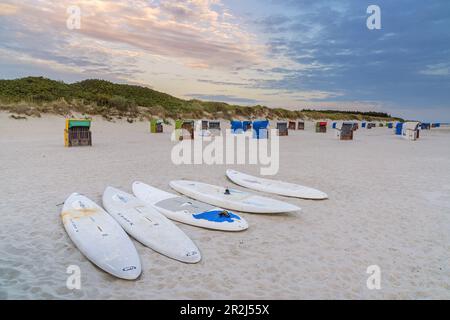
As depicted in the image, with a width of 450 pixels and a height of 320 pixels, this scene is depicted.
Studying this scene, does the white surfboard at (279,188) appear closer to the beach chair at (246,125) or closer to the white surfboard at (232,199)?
the white surfboard at (232,199)

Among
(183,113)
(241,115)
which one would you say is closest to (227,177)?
(183,113)

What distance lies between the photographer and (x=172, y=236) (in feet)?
12.9

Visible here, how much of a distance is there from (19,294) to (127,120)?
21467 mm

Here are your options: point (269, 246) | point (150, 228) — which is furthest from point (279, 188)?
point (150, 228)

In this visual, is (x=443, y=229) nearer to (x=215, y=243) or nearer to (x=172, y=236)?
(x=215, y=243)

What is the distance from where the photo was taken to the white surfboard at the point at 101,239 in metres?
3.21

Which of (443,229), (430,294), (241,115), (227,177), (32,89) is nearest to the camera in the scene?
(430,294)

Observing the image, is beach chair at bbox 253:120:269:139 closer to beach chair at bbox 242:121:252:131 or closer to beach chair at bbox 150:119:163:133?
beach chair at bbox 242:121:252:131

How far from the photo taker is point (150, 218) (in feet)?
14.7

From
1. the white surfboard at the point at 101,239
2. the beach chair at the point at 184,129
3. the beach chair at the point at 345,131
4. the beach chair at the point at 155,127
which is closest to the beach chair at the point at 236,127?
the beach chair at the point at 184,129

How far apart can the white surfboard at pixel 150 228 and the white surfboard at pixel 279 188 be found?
2.56 meters

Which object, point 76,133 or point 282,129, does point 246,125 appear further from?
point 76,133

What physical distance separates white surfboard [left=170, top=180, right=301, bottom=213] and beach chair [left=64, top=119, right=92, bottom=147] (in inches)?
279
